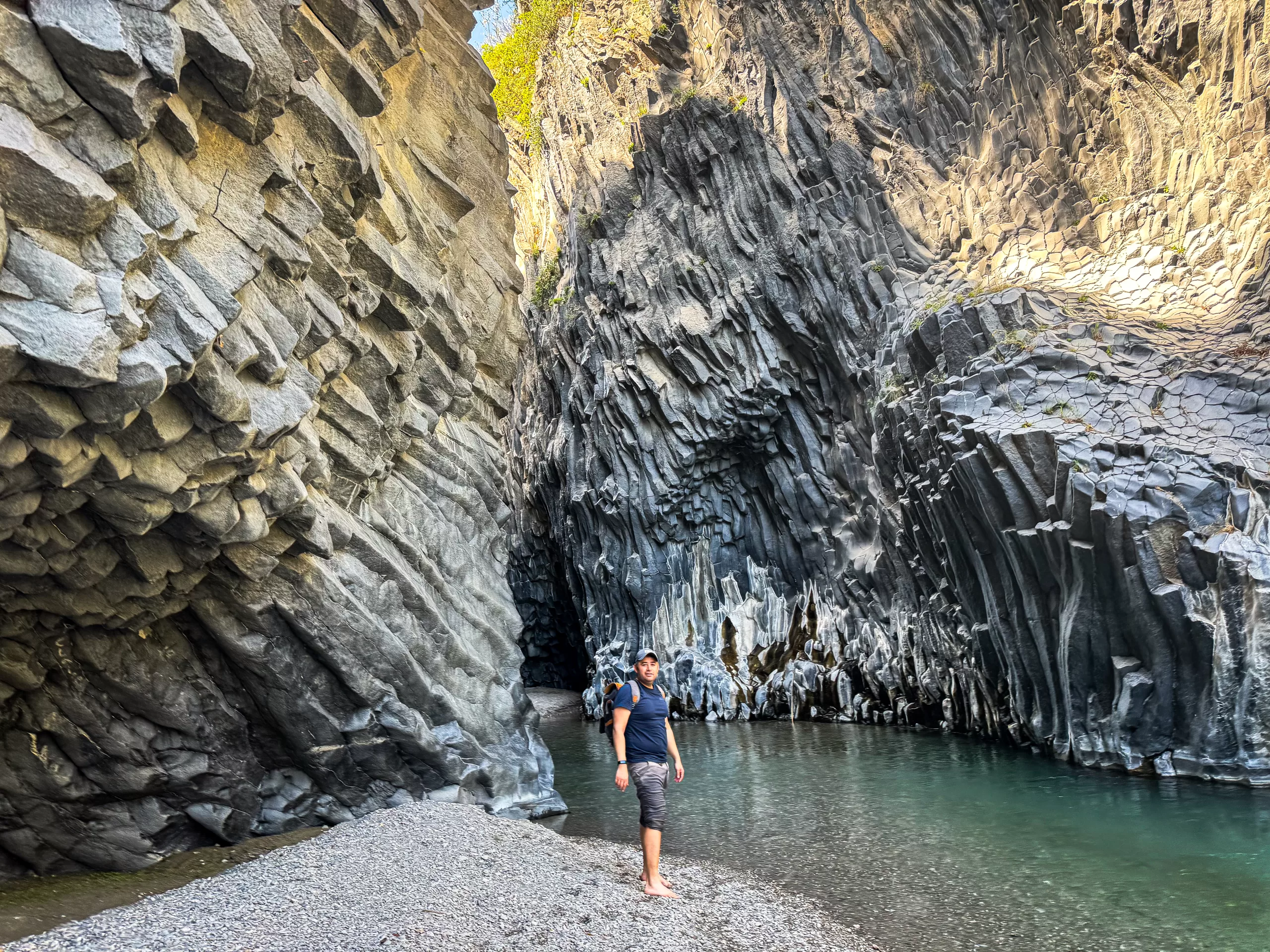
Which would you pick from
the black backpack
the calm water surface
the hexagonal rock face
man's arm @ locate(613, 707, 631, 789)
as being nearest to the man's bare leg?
man's arm @ locate(613, 707, 631, 789)

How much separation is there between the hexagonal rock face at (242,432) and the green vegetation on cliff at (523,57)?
2588cm

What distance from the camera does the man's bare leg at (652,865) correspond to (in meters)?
7.82

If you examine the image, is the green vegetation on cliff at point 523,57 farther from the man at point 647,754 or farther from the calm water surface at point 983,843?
the man at point 647,754

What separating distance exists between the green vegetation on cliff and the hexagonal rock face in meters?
25.9

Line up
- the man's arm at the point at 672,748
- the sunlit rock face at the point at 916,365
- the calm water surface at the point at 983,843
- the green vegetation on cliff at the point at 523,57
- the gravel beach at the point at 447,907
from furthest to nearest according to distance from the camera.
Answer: the green vegetation on cliff at the point at 523,57, the sunlit rock face at the point at 916,365, the man's arm at the point at 672,748, the calm water surface at the point at 983,843, the gravel beach at the point at 447,907

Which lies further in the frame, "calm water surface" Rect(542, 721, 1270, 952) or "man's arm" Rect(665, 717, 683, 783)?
"man's arm" Rect(665, 717, 683, 783)

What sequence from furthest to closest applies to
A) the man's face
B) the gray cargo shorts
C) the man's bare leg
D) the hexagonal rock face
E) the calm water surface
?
the man's face → the man's bare leg → the gray cargo shorts → the calm water surface → the hexagonal rock face

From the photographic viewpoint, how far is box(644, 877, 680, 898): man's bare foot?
7.86m

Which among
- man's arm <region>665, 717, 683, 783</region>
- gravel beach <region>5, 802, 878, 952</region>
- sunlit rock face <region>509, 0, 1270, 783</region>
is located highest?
sunlit rock face <region>509, 0, 1270, 783</region>

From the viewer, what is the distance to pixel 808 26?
27500 mm

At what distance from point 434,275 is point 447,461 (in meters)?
3.28

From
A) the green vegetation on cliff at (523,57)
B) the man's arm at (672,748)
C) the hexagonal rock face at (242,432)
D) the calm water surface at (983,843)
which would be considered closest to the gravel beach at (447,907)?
the calm water surface at (983,843)

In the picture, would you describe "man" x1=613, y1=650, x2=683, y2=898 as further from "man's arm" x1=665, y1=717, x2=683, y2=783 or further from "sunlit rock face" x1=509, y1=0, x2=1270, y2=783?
"sunlit rock face" x1=509, y1=0, x2=1270, y2=783

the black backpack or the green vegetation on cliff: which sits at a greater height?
the green vegetation on cliff
